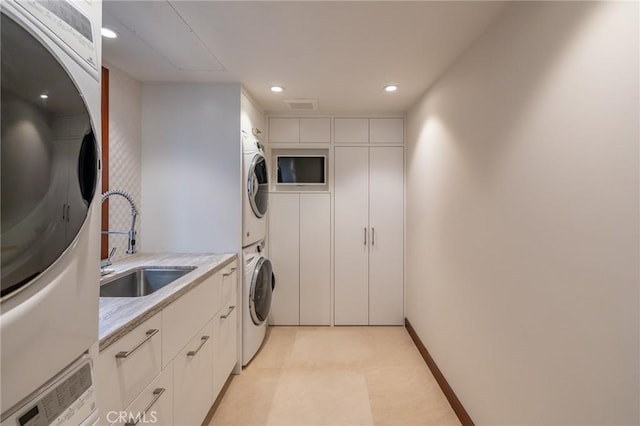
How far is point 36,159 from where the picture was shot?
0.61 meters

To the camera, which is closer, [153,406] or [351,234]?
[153,406]

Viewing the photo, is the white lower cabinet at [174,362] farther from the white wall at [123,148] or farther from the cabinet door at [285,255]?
the cabinet door at [285,255]

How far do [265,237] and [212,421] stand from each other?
64.7 inches

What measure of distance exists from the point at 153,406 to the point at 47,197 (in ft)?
3.41

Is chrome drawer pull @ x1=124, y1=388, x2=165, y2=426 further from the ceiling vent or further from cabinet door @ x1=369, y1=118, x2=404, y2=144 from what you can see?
cabinet door @ x1=369, y1=118, x2=404, y2=144

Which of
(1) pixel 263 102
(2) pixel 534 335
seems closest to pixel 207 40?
(1) pixel 263 102

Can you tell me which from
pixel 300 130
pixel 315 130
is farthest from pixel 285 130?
pixel 315 130

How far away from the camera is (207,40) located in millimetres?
1774

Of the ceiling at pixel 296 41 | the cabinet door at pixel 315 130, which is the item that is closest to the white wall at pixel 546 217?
the ceiling at pixel 296 41

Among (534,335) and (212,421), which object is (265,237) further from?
(534,335)

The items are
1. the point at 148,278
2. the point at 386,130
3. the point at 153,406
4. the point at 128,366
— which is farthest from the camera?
the point at 386,130

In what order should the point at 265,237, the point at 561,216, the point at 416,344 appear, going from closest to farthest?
the point at 561,216 → the point at 416,344 → the point at 265,237

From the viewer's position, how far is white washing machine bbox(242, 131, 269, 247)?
8.07 feet

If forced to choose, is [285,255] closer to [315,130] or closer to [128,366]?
[315,130]
